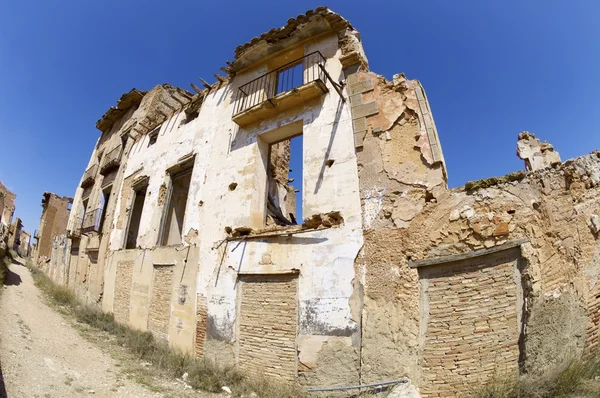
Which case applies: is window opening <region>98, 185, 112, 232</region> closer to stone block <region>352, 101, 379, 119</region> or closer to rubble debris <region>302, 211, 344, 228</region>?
rubble debris <region>302, 211, 344, 228</region>

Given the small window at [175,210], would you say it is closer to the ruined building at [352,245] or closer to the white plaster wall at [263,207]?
the ruined building at [352,245]

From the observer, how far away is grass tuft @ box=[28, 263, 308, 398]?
5.62 meters

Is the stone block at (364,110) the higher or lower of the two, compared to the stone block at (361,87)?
lower

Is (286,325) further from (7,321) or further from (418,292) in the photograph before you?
(7,321)

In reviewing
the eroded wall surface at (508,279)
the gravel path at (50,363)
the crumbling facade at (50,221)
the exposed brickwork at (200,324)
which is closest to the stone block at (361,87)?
the eroded wall surface at (508,279)

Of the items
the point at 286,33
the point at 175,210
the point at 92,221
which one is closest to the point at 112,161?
the point at 92,221

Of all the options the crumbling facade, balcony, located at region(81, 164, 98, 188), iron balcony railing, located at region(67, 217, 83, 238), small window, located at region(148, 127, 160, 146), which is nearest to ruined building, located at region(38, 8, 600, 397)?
small window, located at region(148, 127, 160, 146)

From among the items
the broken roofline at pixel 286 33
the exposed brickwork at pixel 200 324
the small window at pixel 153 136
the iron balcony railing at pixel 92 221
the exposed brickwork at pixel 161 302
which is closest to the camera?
the exposed brickwork at pixel 200 324

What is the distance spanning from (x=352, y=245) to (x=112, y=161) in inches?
491

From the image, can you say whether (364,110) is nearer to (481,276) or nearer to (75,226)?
(481,276)

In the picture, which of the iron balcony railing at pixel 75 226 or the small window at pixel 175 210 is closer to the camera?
the small window at pixel 175 210

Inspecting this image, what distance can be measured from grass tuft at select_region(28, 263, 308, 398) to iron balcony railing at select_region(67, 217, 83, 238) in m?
5.90

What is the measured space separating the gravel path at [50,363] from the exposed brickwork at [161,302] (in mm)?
1371

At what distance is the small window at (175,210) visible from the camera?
33.5 ft
